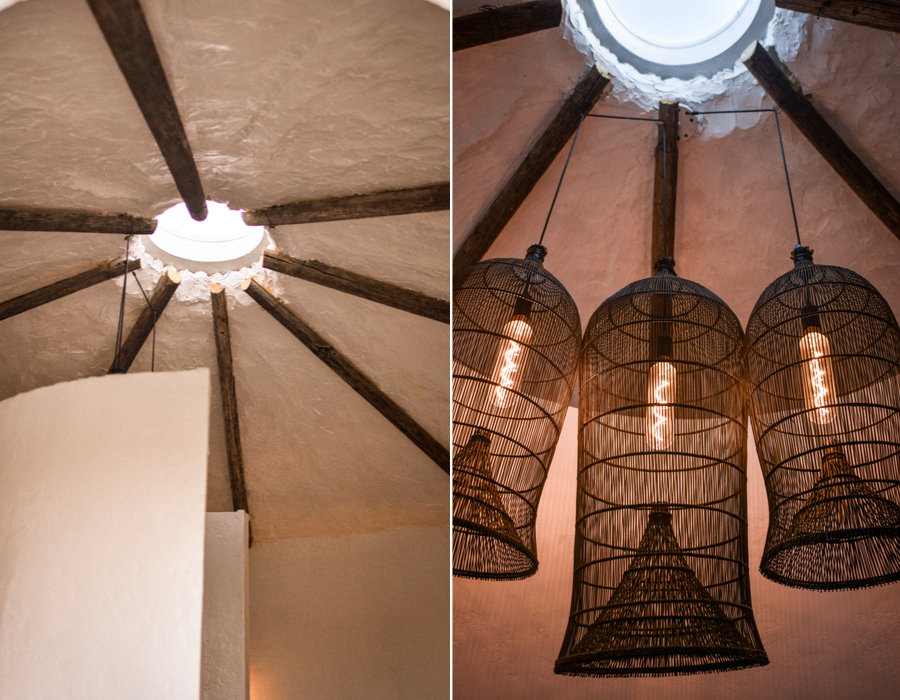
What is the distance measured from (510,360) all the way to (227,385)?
2062 mm

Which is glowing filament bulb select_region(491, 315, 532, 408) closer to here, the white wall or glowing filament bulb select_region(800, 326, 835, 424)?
glowing filament bulb select_region(800, 326, 835, 424)

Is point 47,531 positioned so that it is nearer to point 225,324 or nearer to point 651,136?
point 225,324

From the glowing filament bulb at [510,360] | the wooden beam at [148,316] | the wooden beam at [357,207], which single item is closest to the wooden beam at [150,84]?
the wooden beam at [357,207]

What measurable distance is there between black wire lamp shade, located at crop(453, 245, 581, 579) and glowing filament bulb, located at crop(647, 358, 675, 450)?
0.25 metres

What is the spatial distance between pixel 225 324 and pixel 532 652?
7.73 feet

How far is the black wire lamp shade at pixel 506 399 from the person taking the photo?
6.33ft

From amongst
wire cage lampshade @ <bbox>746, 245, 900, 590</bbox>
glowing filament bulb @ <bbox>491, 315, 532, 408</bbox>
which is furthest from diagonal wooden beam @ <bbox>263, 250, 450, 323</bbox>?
wire cage lampshade @ <bbox>746, 245, 900, 590</bbox>

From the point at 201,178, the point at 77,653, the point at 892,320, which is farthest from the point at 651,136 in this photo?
the point at 77,653

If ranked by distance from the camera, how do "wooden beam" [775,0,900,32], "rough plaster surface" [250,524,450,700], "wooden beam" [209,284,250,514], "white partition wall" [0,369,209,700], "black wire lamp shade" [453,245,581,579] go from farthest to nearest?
"rough plaster surface" [250,524,450,700] < "wooden beam" [209,284,250,514] < "wooden beam" [775,0,900,32] < "white partition wall" [0,369,209,700] < "black wire lamp shade" [453,245,581,579]

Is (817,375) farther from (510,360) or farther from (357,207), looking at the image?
(357,207)

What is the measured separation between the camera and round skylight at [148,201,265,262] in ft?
10.5

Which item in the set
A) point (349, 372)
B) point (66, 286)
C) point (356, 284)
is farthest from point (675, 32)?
point (66, 286)

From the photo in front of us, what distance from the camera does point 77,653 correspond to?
6.84ft

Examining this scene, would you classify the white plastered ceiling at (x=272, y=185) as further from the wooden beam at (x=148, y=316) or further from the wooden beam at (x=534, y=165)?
the wooden beam at (x=534, y=165)
